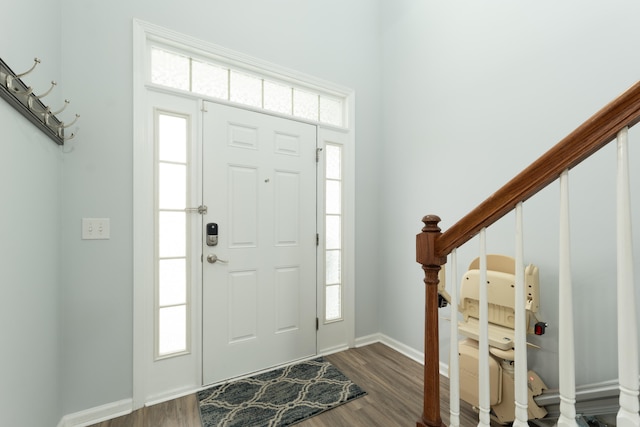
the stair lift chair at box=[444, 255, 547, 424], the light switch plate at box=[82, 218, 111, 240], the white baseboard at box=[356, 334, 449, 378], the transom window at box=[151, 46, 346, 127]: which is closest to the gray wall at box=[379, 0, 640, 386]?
the white baseboard at box=[356, 334, 449, 378]

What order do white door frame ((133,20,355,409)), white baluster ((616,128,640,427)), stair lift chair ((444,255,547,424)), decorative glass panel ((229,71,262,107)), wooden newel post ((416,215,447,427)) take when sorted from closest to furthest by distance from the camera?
white baluster ((616,128,640,427)) < wooden newel post ((416,215,447,427)) < stair lift chair ((444,255,547,424)) < white door frame ((133,20,355,409)) < decorative glass panel ((229,71,262,107))

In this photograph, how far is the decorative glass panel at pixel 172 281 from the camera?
1922 mm

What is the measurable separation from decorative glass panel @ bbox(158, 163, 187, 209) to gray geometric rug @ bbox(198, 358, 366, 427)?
1.31 m

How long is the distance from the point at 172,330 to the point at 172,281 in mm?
332

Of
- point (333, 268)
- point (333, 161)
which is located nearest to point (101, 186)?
point (333, 161)

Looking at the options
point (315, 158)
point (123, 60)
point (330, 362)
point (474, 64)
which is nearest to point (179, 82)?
point (123, 60)

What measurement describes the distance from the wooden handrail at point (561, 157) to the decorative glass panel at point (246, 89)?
190 centimetres

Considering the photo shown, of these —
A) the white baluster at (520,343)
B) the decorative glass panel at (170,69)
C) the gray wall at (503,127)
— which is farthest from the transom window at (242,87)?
the white baluster at (520,343)

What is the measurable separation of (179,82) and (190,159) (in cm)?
55

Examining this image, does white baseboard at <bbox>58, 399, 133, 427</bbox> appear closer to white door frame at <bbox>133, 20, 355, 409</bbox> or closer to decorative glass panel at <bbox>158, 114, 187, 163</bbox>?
white door frame at <bbox>133, 20, 355, 409</bbox>

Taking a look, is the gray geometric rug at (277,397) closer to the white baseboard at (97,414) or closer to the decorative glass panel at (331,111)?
the white baseboard at (97,414)

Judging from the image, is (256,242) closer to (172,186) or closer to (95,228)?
(172,186)

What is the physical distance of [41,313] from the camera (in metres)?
1.35

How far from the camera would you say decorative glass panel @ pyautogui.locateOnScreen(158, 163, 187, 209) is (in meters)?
1.92
